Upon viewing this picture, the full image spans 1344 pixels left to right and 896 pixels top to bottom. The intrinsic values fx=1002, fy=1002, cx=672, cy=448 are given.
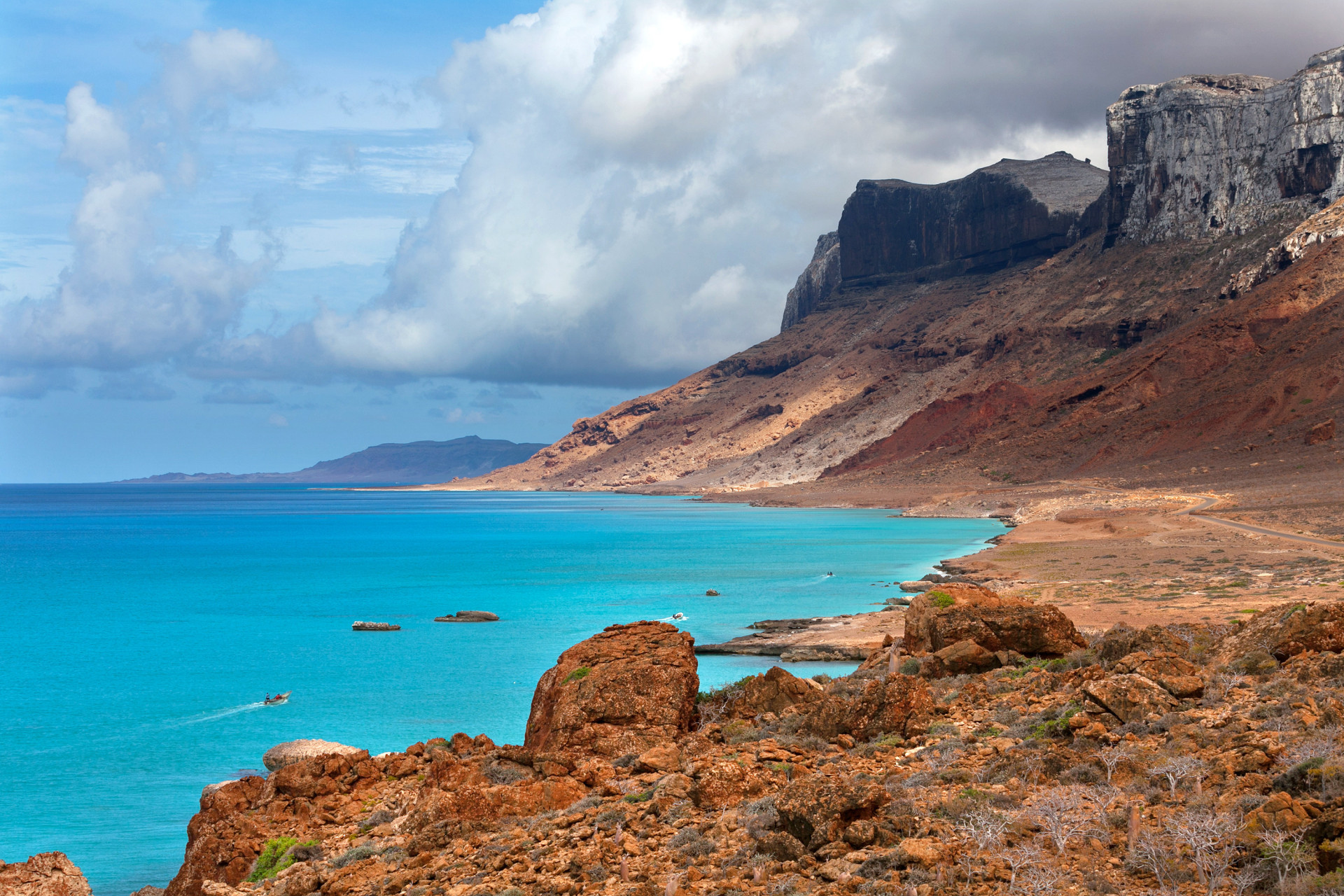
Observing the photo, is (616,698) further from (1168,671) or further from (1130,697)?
(1168,671)

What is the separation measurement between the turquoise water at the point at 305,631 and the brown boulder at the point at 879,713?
41.9 ft

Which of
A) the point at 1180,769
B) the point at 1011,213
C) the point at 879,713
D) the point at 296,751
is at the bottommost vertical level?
the point at 296,751

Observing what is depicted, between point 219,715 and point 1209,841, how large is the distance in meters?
30.0

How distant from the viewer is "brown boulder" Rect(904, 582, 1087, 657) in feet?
54.5

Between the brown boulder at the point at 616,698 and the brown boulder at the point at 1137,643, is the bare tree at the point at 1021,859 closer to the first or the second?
the brown boulder at the point at 616,698

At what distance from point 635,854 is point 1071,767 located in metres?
4.18

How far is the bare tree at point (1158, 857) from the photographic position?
700 centimetres

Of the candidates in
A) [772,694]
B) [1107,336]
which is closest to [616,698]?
[772,694]

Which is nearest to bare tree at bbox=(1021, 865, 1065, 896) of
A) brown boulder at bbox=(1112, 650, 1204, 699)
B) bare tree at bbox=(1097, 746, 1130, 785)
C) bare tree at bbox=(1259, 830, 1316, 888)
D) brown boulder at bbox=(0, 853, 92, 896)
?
bare tree at bbox=(1259, 830, 1316, 888)

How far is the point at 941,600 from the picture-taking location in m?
18.9

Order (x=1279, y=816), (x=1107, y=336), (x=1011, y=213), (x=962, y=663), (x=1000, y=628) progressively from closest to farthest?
(x=1279, y=816) → (x=962, y=663) → (x=1000, y=628) → (x=1107, y=336) → (x=1011, y=213)

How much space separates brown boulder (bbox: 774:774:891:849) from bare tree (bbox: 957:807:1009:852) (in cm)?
74

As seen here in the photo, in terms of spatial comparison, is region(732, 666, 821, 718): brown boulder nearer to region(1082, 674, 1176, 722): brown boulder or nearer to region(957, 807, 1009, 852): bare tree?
region(1082, 674, 1176, 722): brown boulder

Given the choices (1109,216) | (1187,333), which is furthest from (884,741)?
(1109,216)
